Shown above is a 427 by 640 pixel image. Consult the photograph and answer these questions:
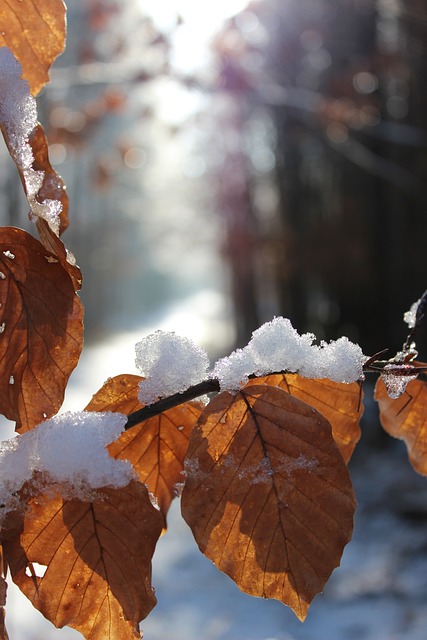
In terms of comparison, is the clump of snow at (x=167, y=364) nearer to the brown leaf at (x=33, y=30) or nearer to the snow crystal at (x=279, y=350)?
the snow crystal at (x=279, y=350)

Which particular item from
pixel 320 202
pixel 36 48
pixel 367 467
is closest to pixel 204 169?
pixel 320 202

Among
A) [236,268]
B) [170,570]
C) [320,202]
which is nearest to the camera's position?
[170,570]

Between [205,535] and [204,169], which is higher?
[204,169]

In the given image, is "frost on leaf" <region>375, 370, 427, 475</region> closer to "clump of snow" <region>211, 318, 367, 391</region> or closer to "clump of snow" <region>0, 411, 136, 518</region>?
"clump of snow" <region>211, 318, 367, 391</region>

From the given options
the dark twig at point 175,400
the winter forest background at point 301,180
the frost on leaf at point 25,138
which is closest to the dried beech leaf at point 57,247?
the frost on leaf at point 25,138

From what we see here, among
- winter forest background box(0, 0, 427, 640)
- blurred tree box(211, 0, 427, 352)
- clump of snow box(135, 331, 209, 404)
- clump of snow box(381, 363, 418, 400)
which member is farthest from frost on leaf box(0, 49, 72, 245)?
blurred tree box(211, 0, 427, 352)

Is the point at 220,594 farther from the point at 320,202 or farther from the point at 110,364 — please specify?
the point at 110,364
